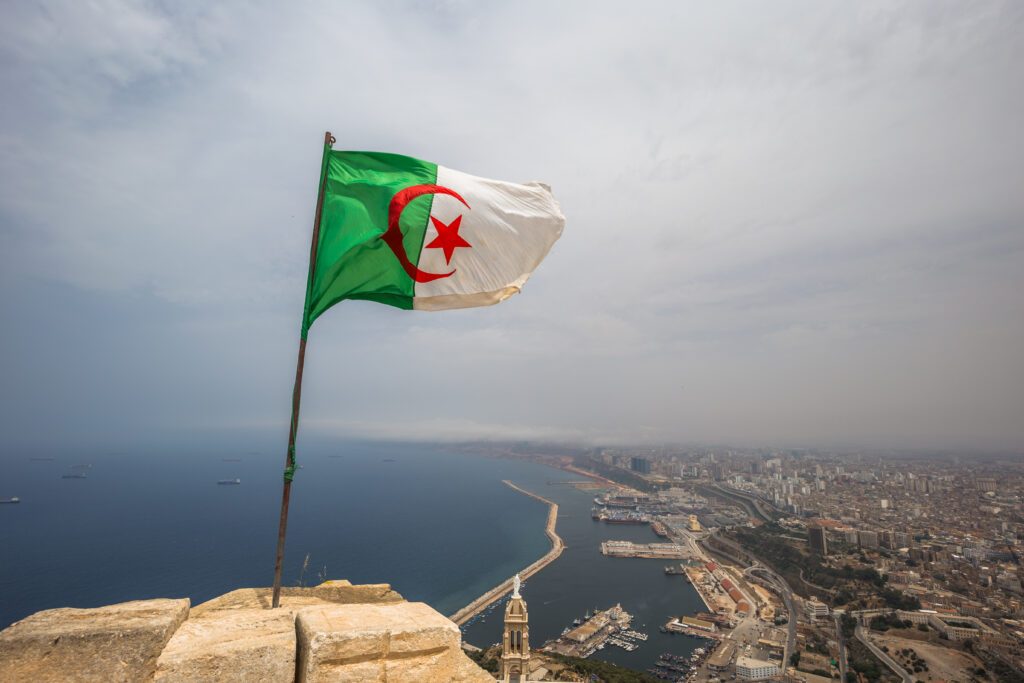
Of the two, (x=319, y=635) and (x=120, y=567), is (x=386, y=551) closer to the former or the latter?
(x=120, y=567)

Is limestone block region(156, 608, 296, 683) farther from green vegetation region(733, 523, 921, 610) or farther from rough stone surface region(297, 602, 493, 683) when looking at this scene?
green vegetation region(733, 523, 921, 610)

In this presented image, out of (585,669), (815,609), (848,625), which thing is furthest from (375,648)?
(815,609)

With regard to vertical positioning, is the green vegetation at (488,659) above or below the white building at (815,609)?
above

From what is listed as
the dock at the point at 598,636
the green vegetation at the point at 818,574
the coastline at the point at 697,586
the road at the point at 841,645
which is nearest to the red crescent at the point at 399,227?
the dock at the point at 598,636

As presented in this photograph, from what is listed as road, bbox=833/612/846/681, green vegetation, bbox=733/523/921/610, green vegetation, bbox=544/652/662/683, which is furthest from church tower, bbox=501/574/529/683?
green vegetation, bbox=733/523/921/610

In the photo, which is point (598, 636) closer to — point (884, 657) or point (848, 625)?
point (884, 657)

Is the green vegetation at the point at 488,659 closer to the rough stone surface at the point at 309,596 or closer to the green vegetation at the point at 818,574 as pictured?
→ the rough stone surface at the point at 309,596
